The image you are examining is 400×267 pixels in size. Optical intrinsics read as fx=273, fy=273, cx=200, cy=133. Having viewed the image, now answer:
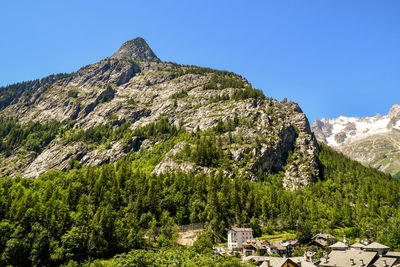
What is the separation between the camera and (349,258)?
241ft

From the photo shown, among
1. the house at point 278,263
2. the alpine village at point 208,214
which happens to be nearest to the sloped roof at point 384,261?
the alpine village at point 208,214

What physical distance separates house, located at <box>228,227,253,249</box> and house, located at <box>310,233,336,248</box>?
25480 millimetres

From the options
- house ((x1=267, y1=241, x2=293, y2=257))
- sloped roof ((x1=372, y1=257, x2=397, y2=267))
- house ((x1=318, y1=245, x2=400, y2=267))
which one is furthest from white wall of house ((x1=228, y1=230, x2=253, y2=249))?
sloped roof ((x1=372, y1=257, x2=397, y2=267))

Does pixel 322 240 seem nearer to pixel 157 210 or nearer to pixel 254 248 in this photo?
pixel 254 248

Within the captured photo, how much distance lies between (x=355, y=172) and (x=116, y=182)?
16758cm

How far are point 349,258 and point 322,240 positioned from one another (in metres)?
36.0

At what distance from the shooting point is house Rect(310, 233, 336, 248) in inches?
4080

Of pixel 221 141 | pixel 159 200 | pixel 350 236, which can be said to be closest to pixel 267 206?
pixel 350 236

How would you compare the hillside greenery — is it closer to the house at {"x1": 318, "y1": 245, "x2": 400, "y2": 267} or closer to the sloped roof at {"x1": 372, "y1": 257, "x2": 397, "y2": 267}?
the house at {"x1": 318, "y1": 245, "x2": 400, "y2": 267}

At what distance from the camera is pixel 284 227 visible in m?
125

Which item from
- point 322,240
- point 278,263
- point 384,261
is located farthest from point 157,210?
point 384,261

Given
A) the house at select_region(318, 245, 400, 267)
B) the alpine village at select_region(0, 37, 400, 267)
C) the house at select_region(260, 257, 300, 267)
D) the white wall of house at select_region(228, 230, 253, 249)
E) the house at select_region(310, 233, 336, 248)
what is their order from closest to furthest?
the house at select_region(260, 257, 300, 267) → the house at select_region(318, 245, 400, 267) → the alpine village at select_region(0, 37, 400, 267) → the white wall of house at select_region(228, 230, 253, 249) → the house at select_region(310, 233, 336, 248)

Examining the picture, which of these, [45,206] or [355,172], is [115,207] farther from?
[355,172]

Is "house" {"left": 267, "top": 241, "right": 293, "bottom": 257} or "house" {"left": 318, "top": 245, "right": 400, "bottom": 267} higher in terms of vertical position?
"house" {"left": 318, "top": 245, "right": 400, "bottom": 267}
